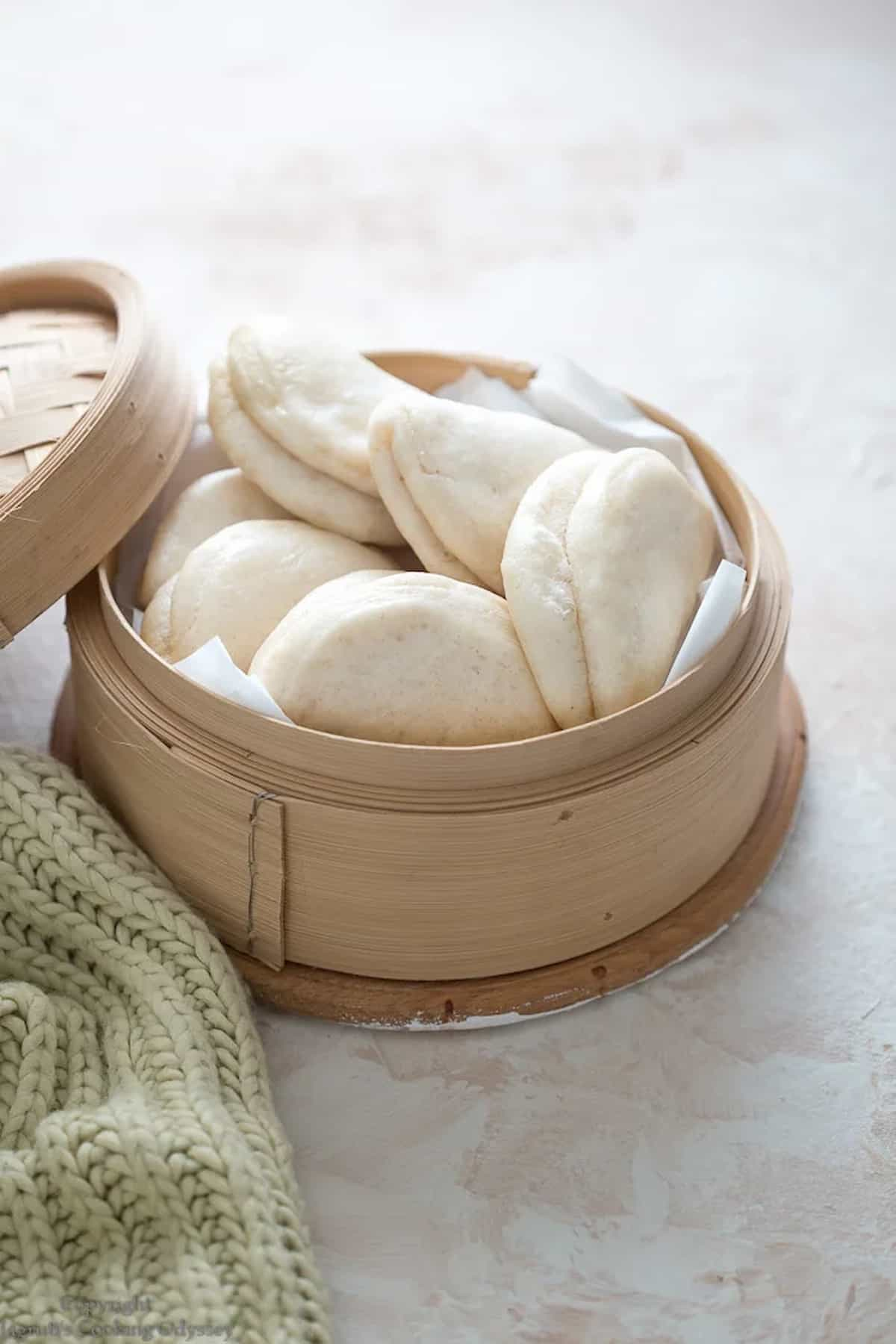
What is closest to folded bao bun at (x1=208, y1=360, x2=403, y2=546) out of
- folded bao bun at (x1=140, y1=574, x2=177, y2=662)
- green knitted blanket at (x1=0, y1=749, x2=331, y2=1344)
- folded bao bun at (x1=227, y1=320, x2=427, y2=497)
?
folded bao bun at (x1=227, y1=320, x2=427, y2=497)

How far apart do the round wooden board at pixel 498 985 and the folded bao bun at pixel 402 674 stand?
24cm

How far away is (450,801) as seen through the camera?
1.23 meters

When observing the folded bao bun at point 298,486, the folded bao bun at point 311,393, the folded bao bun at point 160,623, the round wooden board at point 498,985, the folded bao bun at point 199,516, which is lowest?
the round wooden board at point 498,985

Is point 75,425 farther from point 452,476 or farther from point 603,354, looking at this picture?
point 603,354

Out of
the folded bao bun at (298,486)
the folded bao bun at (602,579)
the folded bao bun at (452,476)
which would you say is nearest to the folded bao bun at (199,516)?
the folded bao bun at (298,486)

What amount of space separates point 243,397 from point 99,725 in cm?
38

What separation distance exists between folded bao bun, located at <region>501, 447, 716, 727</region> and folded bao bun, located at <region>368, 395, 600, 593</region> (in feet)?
0.15

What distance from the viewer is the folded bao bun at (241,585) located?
1399mm

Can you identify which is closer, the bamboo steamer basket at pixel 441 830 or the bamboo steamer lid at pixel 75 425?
the bamboo steamer basket at pixel 441 830

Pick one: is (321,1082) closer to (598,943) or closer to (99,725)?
(598,943)

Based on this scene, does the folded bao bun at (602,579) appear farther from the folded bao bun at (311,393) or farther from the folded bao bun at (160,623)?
the folded bao bun at (160,623)

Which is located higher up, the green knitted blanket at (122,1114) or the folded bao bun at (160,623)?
the folded bao bun at (160,623)

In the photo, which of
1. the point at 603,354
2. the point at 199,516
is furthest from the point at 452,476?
the point at 603,354

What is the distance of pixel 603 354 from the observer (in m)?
2.41
